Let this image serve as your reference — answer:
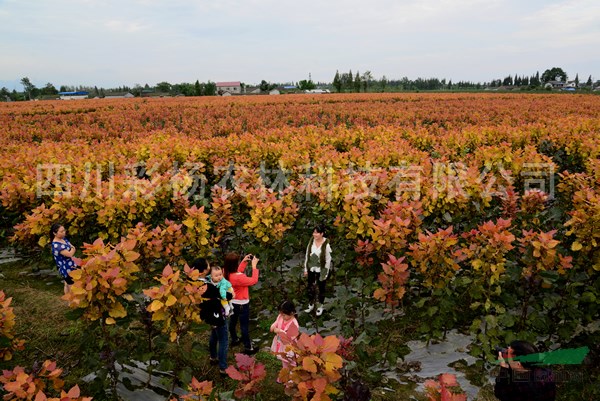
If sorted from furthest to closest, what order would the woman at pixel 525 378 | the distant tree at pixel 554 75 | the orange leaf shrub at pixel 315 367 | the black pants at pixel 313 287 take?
the distant tree at pixel 554 75
the black pants at pixel 313 287
the woman at pixel 525 378
the orange leaf shrub at pixel 315 367

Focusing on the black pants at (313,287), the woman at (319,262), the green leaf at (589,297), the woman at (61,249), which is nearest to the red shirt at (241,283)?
the woman at (319,262)

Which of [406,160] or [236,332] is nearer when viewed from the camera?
[236,332]

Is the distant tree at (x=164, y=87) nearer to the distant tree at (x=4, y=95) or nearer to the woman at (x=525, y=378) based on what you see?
the distant tree at (x=4, y=95)

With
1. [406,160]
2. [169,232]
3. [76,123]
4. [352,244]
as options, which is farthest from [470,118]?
[76,123]

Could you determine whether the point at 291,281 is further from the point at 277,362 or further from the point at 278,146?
the point at 278,146

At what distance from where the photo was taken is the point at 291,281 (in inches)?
234

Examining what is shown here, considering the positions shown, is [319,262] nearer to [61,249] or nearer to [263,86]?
[61,249]

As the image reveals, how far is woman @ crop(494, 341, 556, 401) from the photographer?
265cm

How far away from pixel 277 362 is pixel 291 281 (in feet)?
5.61

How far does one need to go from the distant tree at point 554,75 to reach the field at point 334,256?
169m

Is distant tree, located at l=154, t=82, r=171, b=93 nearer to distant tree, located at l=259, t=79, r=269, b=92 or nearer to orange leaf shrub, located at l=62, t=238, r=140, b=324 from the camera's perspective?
distant tree, located at l=259, t=79, r=269, b=92

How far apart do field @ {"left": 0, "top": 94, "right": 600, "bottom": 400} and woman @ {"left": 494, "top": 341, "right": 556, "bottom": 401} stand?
1.05 metres

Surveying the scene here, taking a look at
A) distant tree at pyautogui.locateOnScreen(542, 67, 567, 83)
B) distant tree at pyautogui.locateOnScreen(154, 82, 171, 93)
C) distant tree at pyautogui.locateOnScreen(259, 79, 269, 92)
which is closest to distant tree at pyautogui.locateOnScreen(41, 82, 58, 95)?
distant tree at pyautogui.locateOnScreen(154, 82, 171, 93)

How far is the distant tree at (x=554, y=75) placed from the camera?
144 meters
